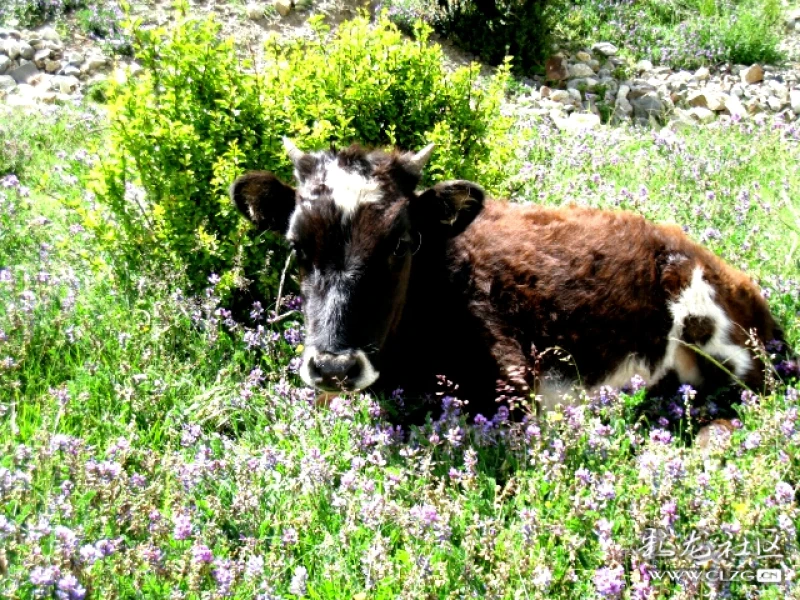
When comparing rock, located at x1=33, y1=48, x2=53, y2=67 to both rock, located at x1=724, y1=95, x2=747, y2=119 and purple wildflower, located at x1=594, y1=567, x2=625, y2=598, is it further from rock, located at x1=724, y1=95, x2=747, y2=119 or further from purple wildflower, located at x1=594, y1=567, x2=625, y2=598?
purple wildflower, located at x1=594, y1=567, x2=625, y2=598

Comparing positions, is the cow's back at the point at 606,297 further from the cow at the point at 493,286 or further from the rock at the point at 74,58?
the rock at the point at 74,58

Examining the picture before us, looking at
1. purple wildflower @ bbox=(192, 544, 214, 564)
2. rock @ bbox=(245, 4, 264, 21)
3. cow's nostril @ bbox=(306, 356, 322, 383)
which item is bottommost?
rock @ bbox=(245, 4, 264, 21)

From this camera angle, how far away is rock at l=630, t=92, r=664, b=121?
13250mm

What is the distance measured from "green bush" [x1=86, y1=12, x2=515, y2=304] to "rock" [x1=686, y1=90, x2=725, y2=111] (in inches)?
315

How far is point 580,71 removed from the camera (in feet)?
46.9

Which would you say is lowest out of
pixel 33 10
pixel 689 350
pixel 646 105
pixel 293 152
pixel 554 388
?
pixel 646 105

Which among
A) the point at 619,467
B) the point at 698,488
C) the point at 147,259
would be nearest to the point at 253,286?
the point at 147,259

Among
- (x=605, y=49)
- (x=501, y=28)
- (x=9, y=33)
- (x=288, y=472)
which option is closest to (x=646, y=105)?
(x=605, y=49)

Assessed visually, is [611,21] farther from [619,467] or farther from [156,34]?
[619,467]

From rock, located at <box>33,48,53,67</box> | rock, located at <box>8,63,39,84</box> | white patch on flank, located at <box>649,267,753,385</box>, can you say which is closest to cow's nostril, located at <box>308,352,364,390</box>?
white patch on flank, located at <box>649,267,753,385</box>

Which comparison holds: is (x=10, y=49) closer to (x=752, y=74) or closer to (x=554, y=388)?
(x=554, y=388)

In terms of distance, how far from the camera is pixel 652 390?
579 centimetres

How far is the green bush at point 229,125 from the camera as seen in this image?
5930 mm

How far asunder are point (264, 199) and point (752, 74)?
1171 centimetres
